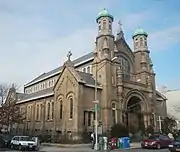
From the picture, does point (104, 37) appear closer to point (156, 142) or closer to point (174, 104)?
point (156, 142)

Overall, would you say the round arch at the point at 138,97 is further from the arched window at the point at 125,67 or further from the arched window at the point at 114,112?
the arched window at the point at 125,67

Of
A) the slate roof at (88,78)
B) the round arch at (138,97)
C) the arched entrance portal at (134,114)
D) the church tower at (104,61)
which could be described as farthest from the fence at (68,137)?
the arched entrance portal at (134,114)

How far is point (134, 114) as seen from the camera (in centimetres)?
5022

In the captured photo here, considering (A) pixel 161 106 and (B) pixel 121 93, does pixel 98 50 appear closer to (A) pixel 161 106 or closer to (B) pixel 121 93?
(B) pixel 121 93

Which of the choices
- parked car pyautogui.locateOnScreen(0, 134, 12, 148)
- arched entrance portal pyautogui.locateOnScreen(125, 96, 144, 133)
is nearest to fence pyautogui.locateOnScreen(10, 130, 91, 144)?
parked car pyautogui.locateOnScreen(0, 134, 12, 148)

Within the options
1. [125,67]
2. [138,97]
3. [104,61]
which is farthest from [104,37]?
[138,97]

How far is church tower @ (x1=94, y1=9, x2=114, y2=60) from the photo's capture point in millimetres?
46281

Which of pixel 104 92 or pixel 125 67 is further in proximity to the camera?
pixel 125 67

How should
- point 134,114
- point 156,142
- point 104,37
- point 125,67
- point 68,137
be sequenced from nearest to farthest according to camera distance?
point 156,142 < point 68,137 < point 104,37 < point 134,114 < point 125,67

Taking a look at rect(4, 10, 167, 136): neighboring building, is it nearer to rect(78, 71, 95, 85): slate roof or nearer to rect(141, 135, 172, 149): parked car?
rect(78, 71, 95, 85): slate roof

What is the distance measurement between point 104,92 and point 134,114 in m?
10.0

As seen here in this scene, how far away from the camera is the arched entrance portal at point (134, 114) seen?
4821 cm

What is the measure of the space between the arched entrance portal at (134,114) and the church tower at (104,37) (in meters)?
9.48

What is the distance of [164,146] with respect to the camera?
31859 mm
